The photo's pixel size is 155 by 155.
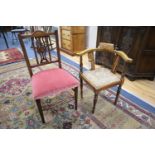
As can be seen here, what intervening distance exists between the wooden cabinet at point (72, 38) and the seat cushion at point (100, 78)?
5.99 ft

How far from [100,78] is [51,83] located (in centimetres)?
56

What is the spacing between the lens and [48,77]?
1415 mm

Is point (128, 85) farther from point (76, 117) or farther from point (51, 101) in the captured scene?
point (51, 101)

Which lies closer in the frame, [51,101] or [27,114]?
[27,114]

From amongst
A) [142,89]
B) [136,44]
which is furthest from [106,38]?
[142,89]

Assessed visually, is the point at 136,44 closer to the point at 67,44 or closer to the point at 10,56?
the point at 67,44

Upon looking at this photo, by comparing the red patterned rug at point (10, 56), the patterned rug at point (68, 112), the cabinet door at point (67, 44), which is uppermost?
the cabinet door at point (67, 44)

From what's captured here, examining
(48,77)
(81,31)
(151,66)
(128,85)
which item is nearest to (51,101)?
(48,77)

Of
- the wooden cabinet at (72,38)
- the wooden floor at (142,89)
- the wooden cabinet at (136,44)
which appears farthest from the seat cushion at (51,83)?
the wooden cabinet at (72,38)

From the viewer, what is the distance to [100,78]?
1476 mm

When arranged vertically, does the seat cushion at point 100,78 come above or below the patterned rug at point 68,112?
above

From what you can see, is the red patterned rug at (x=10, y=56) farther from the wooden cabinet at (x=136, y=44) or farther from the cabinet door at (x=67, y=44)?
the wooden cabinet at (x=136, y=44)

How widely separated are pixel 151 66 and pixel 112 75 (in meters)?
1.11

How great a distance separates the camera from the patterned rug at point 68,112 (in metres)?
1.46
